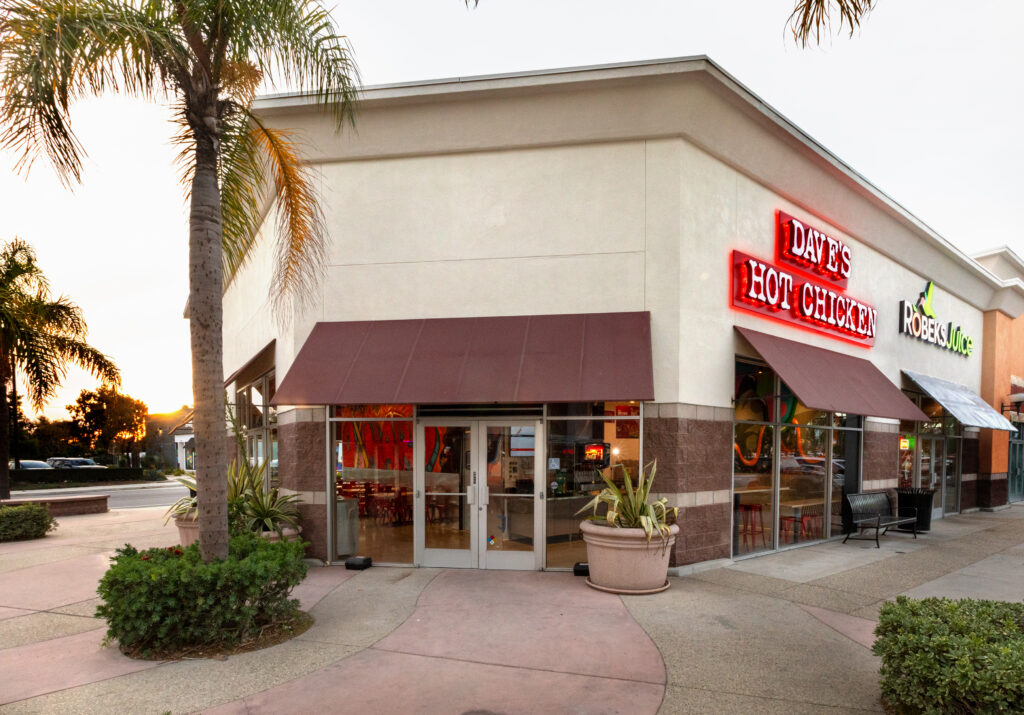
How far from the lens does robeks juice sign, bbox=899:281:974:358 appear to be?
16.9m

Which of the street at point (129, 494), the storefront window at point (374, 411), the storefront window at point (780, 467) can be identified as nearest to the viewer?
the storefront window at point (374, 411)

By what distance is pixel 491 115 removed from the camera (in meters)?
10.6

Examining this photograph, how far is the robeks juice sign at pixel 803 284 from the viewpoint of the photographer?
11.4 m

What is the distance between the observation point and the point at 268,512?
33.8 ft

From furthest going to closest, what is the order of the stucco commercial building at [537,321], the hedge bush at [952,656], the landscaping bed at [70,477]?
1. the landscaping bed at [70,477]
2. the stucco commercial building at [537,321]
3. the hedge bush at [952,656]

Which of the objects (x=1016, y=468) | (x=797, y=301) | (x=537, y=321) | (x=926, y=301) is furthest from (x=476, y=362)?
(x=1016, y=468)

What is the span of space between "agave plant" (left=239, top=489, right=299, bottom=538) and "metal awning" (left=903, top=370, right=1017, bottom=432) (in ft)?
50.1

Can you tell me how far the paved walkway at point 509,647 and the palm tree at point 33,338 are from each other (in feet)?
29.4

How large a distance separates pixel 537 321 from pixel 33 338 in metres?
15.4

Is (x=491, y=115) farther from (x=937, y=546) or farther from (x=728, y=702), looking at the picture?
(x=937, y=546)

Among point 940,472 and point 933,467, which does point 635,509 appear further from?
point 940,472

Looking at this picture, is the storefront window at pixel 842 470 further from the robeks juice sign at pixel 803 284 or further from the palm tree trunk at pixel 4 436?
the palm tree trunk at pixel 4 436

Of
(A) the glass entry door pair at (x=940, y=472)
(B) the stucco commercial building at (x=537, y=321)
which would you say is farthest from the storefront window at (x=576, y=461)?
(A) the glass entry door pair at (x=940, y=472)

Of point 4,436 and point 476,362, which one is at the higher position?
point 476,362
